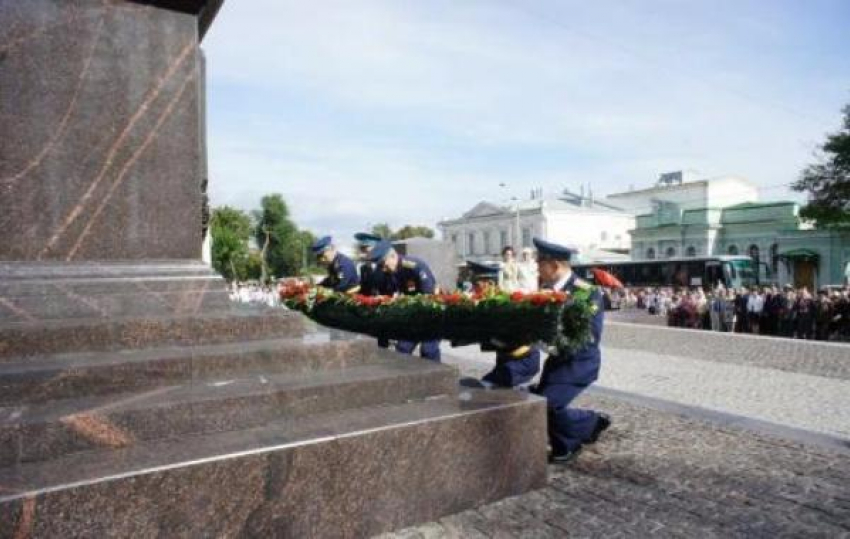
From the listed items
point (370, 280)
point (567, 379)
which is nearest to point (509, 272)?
point (370, 280)

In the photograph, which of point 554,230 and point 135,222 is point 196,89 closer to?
point 135,222

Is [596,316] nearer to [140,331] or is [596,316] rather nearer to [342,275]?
[140,331]

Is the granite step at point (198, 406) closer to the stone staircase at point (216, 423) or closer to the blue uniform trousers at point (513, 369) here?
the stone staircase at point (216, 423)

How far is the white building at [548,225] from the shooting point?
86312mm

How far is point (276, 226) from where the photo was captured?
Answer: 8362 cm

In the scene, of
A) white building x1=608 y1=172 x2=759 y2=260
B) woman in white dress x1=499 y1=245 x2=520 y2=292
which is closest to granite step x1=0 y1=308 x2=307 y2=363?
woman in white dress x1=499 y1=245 x2=520 y2=292

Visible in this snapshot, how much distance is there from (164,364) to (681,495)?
10.5 feet

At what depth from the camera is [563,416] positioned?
5129 mm

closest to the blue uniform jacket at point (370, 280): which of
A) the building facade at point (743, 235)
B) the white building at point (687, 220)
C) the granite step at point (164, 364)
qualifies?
the granite step at point (164, 364)

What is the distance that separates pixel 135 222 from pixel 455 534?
316cm

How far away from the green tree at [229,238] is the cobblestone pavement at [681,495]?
57.0 metres

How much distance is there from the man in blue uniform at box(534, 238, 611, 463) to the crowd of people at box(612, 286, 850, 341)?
53.3 ft

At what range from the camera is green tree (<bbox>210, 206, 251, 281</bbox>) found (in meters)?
61.6

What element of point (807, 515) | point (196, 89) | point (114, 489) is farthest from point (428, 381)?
point (196, 89)
